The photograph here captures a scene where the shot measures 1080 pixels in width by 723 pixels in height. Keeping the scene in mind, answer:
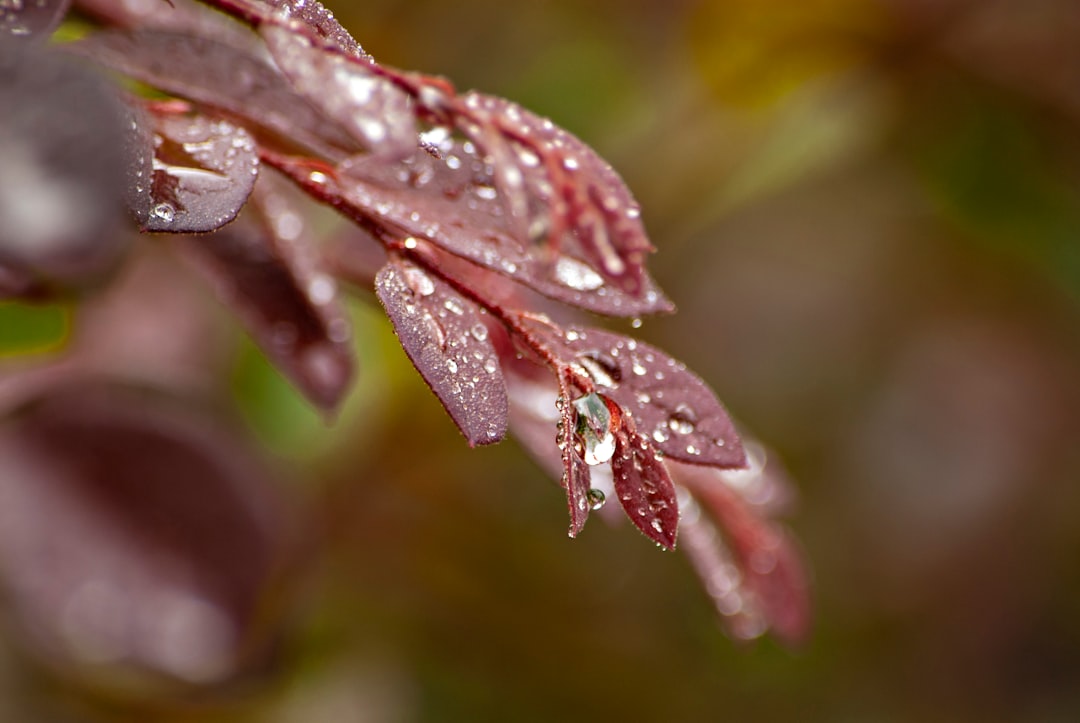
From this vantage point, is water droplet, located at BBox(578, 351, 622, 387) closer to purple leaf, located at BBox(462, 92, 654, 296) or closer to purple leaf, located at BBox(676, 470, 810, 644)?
purple leaf, located at BBox(462, 92, 654, 296)

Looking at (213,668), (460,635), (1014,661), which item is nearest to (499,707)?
(460,635)

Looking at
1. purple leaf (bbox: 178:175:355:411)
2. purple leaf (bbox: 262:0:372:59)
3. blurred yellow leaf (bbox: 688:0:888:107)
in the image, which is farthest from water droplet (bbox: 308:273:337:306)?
blurred yellow leaf (bbox: 688:0:888:107)

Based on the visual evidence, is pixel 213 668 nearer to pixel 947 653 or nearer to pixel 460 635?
pixel 460 635

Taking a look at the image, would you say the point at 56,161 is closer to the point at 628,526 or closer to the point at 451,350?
the point at 451,350

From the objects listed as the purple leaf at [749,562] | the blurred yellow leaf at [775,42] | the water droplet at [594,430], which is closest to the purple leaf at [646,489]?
the water droplet at [594,430]

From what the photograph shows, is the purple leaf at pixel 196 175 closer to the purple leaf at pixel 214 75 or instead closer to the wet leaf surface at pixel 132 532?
the purple leaf at pixel 214 75

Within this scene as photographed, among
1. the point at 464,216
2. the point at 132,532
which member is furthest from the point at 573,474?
the point at 132,532
